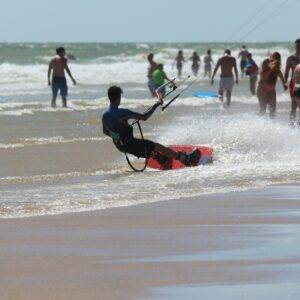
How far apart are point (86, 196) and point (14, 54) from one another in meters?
69.4

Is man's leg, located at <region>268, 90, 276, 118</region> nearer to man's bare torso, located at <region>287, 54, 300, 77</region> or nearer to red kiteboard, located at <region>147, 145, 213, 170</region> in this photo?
man's bare torso, located at <region>287, 54, 300, 77</region>

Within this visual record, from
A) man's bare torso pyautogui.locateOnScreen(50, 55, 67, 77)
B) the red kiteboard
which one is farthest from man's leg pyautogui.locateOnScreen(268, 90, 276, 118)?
man's bare torso pyautogui.locateOnScreen(50, 55, 67, 77)

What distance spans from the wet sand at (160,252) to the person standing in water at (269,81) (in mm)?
7840

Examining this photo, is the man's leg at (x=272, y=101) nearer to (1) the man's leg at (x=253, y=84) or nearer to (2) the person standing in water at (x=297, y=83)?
(2) the person standing in water at (x=297, y=83)

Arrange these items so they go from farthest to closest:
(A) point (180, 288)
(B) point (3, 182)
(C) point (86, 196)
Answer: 1. (B) point (3, 182)
2. (C) point (86, 196)
3. (A) point (180, 288)

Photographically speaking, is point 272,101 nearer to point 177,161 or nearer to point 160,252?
point 177,161

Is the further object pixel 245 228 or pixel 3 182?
pixel 3 182

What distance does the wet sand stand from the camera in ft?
17.7

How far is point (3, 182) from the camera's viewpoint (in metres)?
10.7

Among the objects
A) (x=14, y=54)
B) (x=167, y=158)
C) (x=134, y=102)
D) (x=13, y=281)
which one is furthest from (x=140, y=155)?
(x=14, y=54)

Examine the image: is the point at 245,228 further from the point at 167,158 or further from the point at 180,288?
the point at 167,158

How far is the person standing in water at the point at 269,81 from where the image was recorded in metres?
16.2

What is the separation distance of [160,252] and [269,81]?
34.6ft

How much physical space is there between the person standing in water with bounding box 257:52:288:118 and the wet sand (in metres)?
7.84
